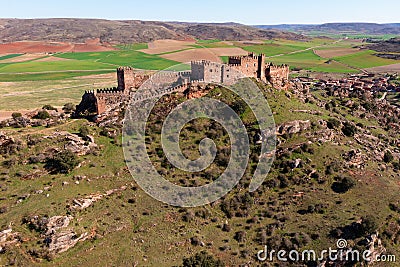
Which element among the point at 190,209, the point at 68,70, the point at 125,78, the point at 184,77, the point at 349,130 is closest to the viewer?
the point at 190,209

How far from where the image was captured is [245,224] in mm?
44250

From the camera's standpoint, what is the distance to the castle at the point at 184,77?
197 ft

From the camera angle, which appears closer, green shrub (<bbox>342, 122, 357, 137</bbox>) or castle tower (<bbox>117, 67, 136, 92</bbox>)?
castle tower (<bbox>117, 67, 136, 92</bbox>)

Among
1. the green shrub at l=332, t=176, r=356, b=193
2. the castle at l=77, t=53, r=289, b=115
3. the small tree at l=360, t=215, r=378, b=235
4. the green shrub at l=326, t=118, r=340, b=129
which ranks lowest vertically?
the small tree at l=360, t=215, r=378, b=235

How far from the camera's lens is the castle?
5994 cm

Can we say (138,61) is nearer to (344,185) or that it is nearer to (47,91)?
(47,91)

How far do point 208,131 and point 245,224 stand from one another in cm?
1855

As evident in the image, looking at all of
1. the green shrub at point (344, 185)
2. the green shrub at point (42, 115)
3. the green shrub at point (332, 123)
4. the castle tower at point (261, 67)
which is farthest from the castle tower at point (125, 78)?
the green shrub at point (344, 185)

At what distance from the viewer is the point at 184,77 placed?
66250 millimetres

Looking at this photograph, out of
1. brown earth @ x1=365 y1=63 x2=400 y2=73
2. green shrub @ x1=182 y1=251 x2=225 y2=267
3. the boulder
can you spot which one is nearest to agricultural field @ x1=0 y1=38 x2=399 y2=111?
brown earth @ x1=365 y1=63 x2=400 y2=73

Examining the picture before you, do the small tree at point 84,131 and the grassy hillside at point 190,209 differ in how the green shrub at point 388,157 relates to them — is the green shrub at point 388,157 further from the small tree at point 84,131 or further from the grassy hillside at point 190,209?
the small tree at point 84,131

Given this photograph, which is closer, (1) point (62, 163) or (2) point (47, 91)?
(1) point (62, 163)

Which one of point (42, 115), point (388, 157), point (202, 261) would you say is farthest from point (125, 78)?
point (388, 157)

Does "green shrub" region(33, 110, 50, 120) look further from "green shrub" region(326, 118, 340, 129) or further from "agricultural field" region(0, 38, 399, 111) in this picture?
"green shrub" region(326, 118, 340, 129)
